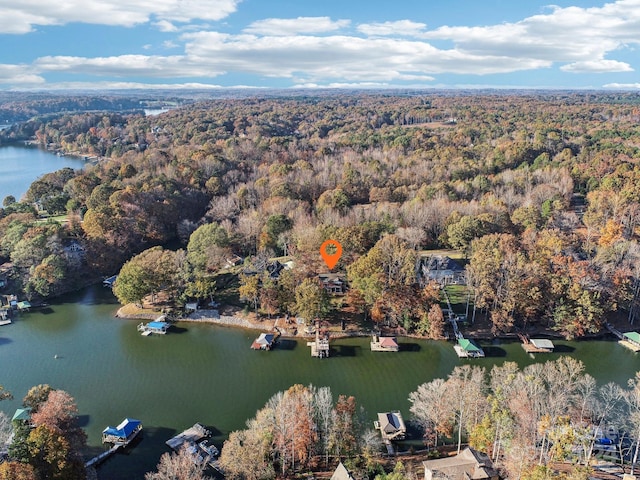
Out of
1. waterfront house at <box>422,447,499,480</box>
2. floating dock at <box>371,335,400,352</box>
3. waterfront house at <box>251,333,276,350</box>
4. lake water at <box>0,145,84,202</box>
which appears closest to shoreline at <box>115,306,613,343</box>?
waterfront house at <box>251,333,276,350</box>

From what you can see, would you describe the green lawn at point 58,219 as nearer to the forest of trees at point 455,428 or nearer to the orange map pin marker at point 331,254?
the orange map pin marker at point 331,254

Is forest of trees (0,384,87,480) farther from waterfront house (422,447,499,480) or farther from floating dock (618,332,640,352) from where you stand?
floating dock (618,332,640,352)

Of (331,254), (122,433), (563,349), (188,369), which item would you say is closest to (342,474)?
(122,433)

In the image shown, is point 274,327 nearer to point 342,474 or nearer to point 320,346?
point 320,346

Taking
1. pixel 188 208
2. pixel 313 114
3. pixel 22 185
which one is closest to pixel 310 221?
pixel 188 208

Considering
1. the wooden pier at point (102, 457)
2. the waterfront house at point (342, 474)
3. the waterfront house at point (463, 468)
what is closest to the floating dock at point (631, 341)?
the waterfront house at point (463, 468)

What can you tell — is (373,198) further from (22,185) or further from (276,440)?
(22,185)

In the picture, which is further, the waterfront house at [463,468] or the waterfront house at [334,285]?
the waterfront house at [334,285]

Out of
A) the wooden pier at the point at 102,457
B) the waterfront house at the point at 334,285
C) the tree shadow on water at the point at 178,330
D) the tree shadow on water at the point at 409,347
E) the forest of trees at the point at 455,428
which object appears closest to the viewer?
Answer: the forest of trees at the point at 455,428
